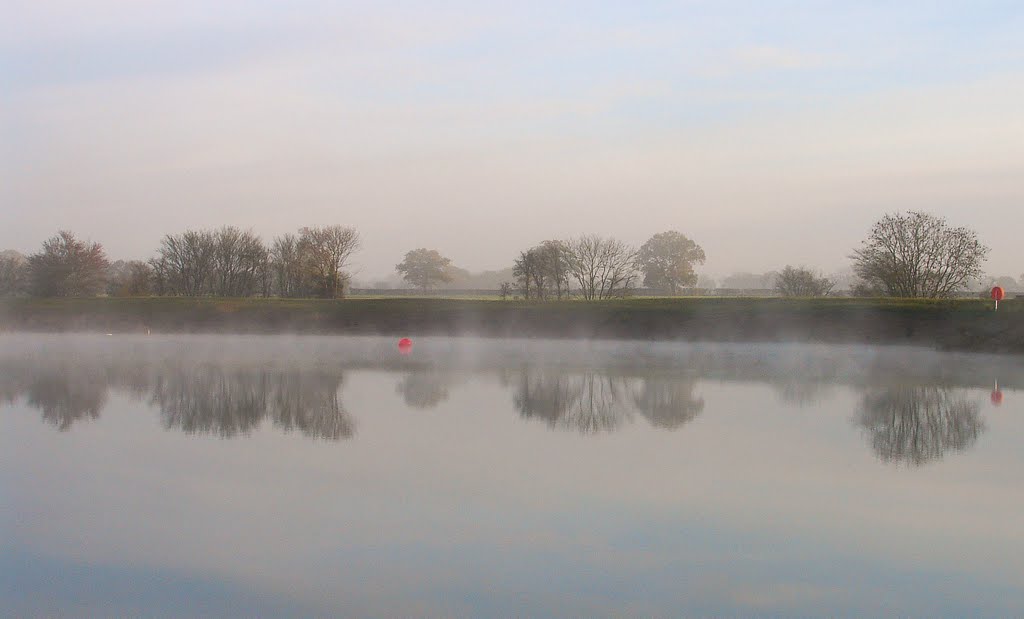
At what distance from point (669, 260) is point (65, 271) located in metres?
48.0

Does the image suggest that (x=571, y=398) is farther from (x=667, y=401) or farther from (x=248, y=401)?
(x=248, y=401)

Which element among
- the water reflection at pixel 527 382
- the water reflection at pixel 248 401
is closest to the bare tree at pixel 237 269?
the water reflection at pixel 527 382

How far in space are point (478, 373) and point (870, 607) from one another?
14756mm

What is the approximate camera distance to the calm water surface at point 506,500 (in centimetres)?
Result: 612

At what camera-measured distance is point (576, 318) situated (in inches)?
1549

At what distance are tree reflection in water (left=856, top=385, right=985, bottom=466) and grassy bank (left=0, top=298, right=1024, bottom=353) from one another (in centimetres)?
1335

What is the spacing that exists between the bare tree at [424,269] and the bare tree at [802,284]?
→ 2102 inches

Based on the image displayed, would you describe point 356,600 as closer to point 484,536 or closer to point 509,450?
point 484,536

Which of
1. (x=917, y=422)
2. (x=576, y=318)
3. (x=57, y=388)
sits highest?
(x=576, y=318)

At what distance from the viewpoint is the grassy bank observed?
104 ft

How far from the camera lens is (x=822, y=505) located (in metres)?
8.38

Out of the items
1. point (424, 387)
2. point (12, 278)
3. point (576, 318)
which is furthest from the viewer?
point (12, 278)

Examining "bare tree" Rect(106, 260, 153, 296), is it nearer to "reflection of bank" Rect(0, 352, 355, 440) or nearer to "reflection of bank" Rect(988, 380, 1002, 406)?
"reflection of bank" Rect(0, 352, 355, 440)

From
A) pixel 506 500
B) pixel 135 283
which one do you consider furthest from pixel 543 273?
pixel 506 500
